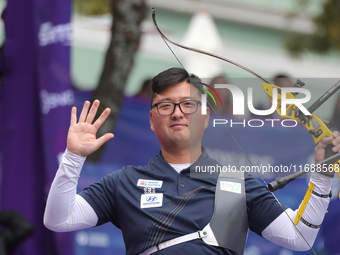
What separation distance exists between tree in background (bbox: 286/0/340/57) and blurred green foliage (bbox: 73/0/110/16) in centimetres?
266

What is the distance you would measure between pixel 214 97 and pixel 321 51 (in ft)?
22.3

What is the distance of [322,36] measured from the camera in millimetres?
10234

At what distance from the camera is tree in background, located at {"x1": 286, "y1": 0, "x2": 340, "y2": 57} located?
30.5ft

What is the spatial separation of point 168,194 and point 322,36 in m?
6.74

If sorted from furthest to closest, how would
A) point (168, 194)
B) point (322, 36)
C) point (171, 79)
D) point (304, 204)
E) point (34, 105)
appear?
1. point (322, 36)
2. point (34, 105)
3. point (171, 79)
4. point (168, 194)
5. point (304, 204)

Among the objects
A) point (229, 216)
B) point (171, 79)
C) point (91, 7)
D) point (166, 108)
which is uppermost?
point (91, 7)

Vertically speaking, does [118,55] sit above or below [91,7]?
below

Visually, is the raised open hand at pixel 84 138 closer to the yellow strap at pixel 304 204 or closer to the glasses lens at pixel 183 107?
the glasses lens at pixel 183 107

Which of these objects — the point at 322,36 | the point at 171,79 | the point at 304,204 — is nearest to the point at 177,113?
the point at 171,79

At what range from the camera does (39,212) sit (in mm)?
6996

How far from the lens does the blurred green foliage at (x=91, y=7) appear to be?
1165cm

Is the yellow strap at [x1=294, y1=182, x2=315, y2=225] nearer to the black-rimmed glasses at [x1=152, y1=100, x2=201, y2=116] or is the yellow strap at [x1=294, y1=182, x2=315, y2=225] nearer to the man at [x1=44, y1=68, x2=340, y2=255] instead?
the man at [x1=44, y1=68, x2=340, y2=255]

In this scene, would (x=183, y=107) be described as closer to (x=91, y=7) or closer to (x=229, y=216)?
(x=229, y=216)

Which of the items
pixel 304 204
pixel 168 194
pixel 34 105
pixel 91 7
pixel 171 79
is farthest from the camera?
A: pixel 91 7
